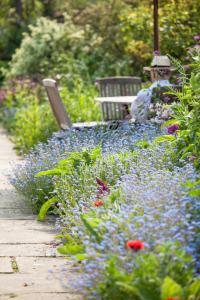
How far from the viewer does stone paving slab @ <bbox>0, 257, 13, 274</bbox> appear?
211 inches

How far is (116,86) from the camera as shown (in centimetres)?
1229

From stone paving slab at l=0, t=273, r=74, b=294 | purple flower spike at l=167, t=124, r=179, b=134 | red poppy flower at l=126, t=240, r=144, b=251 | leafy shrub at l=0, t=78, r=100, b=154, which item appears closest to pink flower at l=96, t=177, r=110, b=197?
purple flower spike at l=167, t=124, r=179, b=134

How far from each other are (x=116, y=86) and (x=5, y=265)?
23.2 ft

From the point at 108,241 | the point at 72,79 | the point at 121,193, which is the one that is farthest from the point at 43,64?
the point at 108,241

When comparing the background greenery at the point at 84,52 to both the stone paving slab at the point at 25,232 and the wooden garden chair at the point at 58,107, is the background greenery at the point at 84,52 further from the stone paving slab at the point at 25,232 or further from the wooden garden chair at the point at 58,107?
the stone paving slab at the point at 25,232

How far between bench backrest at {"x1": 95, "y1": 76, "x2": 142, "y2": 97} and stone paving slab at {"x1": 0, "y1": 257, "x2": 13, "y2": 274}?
6.81m

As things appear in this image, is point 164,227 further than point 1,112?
No

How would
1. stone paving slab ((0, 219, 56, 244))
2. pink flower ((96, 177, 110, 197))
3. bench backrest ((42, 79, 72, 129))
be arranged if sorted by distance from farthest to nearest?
bench backrest ((42, 79, 72, 129))
stone paving slab ((0, 219, 56, 244))
pink flower ((96, 177, 110, 197))

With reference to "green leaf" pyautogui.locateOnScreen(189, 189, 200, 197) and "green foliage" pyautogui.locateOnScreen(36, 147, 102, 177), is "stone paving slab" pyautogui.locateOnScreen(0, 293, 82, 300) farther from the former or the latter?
"green foliage" pyautogui.locateOnScreen(36, 147, 102, 177)

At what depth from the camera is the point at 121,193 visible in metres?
5.35

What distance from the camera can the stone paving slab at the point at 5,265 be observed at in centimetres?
536

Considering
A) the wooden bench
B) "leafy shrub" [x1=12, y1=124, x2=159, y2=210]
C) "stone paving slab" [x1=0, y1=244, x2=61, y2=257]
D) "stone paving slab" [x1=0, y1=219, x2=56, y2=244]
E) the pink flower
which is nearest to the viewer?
"stone paving slab" [x1=0, y1=244, x2=61, y2=257]

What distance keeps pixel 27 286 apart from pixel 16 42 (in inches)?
796

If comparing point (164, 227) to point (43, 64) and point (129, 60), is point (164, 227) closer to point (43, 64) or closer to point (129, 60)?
point (129, 60)
